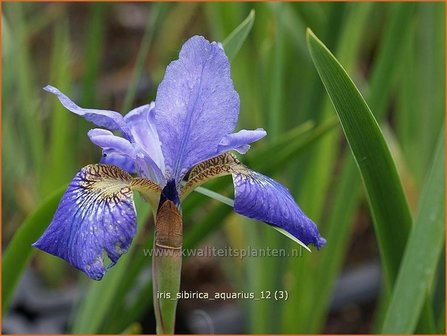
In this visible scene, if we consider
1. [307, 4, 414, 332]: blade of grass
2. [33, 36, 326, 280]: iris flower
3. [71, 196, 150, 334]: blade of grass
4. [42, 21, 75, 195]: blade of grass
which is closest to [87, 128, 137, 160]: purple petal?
[33, 36, 326, 280]: iris flower

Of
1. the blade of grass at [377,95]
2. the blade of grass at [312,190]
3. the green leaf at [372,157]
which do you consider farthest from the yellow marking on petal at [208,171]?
the blade of grass at [312,190]

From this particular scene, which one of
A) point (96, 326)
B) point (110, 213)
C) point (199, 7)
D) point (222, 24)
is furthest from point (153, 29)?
point (199, 7)

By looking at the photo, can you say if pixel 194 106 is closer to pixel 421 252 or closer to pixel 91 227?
pixel 91 227

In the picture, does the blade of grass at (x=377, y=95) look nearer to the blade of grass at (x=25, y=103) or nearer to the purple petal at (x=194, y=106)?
the purple petal at (x=194, y=106)

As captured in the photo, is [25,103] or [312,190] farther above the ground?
[25,103]

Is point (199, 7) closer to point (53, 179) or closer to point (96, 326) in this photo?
point (53, 179)

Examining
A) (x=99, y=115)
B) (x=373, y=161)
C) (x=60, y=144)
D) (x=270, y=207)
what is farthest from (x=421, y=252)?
(x=60, y=144)
